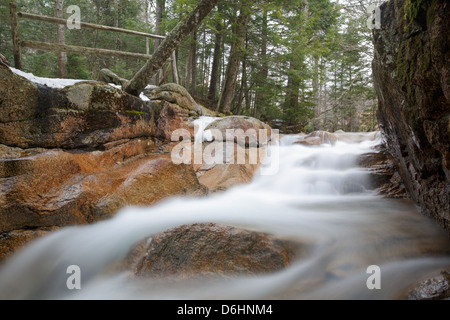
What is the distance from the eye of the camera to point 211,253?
2342 mm

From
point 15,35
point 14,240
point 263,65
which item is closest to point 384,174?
point 14,240

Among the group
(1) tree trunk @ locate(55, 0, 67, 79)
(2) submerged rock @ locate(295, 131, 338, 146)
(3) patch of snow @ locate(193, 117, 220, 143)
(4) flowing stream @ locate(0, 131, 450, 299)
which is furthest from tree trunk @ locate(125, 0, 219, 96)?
(1) tree trunk @ locate(55, 0, 67, 79)

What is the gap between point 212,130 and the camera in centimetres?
648

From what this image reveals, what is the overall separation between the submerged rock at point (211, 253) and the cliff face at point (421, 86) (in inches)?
68.7

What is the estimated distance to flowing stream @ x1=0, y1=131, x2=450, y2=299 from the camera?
210cm

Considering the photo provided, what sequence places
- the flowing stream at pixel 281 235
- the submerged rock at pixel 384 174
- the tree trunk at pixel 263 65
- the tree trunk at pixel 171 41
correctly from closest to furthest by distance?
the flowing stream at pixel 281 235 < the submerged rock at pixel 384 174 < the tree trunk at pixel 171 41 < the tree trunk at pixel 263 65

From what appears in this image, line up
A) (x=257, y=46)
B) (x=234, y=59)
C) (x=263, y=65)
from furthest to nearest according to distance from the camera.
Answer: (x=257, y=46) < (x=263, y=65) < (x=234, y=59)

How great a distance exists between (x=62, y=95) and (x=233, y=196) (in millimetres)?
3499

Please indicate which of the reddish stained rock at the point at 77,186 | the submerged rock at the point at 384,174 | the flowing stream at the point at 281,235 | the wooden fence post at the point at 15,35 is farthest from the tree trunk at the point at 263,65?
the wooden fence post at the point at 15,35

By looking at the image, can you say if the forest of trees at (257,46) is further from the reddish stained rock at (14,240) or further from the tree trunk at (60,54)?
the reddish stained rock at (14,240)

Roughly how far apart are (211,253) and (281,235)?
33.7 inches

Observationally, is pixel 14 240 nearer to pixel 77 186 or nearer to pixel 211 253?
pixel 77 186

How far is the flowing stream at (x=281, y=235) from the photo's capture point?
210 centimetres
